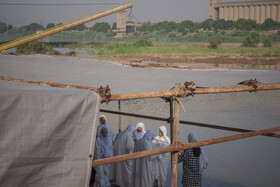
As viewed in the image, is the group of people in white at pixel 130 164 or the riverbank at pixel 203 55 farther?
the riverbank at pixel 203 55

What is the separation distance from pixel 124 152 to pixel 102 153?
0.37m

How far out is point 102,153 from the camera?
18.5ft

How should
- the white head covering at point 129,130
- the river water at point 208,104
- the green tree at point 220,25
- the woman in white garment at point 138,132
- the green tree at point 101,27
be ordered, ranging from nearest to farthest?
the river water at point 208,104, the white head covering at point 129,130, the woman in white garment at point 138,132, the green tree at point 220,25, the green tree at point 101,27

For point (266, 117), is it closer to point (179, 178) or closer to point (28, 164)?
point (179, 178)

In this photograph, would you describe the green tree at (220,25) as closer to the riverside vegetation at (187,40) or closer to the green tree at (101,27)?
the riverside vegetation at (187,40)

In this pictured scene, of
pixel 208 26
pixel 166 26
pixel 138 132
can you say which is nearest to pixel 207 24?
pixel 208 26

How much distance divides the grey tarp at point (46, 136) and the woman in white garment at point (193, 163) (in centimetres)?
218

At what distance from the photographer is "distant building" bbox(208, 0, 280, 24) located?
A: 235 feet

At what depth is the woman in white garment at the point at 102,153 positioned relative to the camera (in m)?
5.41

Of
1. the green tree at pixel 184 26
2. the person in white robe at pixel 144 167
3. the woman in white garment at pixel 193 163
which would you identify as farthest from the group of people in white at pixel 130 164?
the green tree at pixel 184 26

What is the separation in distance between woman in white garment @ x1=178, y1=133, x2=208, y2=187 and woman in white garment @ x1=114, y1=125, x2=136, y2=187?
119cm

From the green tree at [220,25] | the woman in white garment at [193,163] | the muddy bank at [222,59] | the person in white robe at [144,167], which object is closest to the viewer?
the woman in white garment at [193,163]

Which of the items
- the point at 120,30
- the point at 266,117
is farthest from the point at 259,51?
the point at 120,30

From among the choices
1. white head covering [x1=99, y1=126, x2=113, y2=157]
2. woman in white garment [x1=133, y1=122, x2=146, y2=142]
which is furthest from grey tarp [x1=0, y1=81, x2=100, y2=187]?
woman in white garment [x1=133, y1=122, x2=146, y2=142]
